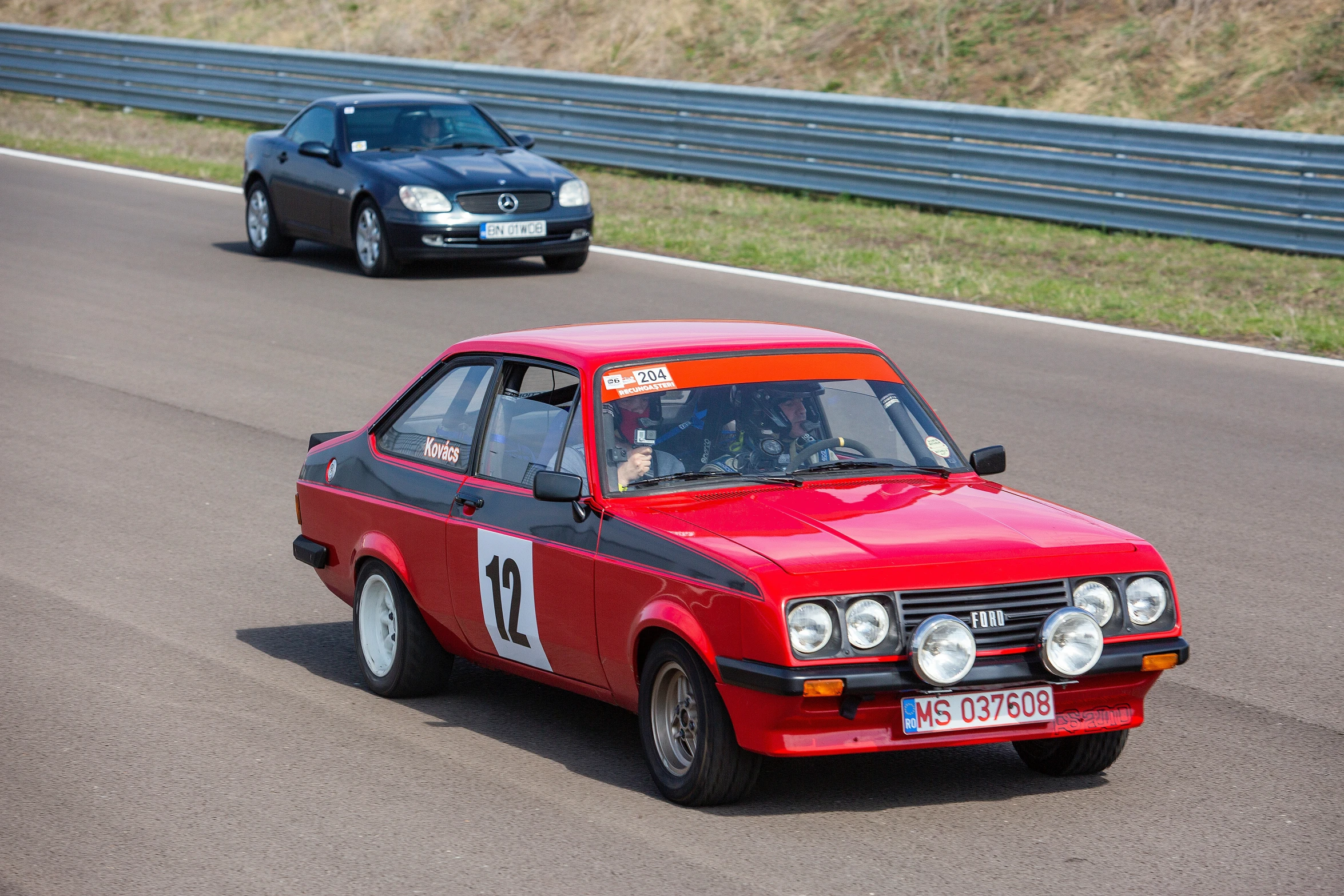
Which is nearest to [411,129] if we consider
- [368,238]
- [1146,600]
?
[368,238]

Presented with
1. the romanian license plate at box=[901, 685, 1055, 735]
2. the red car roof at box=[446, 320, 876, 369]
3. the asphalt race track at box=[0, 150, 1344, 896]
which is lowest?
the asphalt race track at box=[0, 150, 1344, 896]

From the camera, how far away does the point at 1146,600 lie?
536 cm

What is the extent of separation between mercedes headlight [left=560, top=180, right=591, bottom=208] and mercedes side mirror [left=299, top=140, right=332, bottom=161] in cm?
250

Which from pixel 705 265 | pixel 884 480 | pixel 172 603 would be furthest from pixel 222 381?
pixel 884 480

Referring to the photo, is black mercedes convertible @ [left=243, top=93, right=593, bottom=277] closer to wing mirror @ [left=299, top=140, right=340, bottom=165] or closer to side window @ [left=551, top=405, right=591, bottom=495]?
wing mirror @ [left=299, top=140, right=340, bottom=165]

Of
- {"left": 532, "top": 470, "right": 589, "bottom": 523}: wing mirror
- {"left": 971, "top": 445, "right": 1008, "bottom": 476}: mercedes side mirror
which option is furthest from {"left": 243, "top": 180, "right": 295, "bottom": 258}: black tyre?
{"left": 532, "top": 470, "right": 589, "bottom": 523}: wing mirror

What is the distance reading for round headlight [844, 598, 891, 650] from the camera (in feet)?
16.4

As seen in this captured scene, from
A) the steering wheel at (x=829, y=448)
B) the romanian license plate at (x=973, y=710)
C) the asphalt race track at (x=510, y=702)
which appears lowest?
the asphalt race track at (x=510, y=702)

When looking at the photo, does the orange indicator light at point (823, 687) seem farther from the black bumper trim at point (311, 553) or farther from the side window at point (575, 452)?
the black bumper trim at point (311, 553)

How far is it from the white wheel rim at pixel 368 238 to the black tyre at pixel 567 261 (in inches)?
64.0

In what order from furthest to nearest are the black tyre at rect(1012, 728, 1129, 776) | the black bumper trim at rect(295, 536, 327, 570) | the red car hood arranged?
1. the black bumper trim at rect(295, 536, 327, 570)
2. the black tyre at rect(1012, 728, 1129, 776)
3. the red car hood

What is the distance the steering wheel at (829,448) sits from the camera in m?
6.01

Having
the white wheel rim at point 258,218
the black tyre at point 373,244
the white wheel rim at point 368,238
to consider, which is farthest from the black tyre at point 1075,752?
the white wheel rim at point 258,218

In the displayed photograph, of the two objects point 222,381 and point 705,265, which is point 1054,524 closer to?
point 222,381
